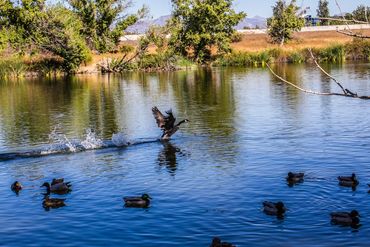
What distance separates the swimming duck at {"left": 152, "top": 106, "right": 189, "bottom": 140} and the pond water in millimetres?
490

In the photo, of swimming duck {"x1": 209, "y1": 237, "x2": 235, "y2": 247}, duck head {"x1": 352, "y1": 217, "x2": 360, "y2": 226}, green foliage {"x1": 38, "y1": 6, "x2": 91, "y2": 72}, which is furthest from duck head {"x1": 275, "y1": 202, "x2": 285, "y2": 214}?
green foliage {"x1": 38, "y1": 6, "x2": 91, "y2": 72}

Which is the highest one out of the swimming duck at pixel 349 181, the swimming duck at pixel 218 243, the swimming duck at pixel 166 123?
the swimming duck at pixel 166 123

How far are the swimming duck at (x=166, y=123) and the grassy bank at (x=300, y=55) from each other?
6250cm

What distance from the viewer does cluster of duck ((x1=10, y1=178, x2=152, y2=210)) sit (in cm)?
1797

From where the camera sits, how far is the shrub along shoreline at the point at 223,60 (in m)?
85.9

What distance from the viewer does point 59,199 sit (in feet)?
61.0

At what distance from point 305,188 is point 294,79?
42513 millimetres

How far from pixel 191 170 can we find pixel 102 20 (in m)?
74.6

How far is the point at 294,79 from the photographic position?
199 feet

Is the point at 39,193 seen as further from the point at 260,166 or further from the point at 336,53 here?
the point at 336,53

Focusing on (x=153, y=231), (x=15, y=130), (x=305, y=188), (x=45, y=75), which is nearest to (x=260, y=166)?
(x=305, y=188)

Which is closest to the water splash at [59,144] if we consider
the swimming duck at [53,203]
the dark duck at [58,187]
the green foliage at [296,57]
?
the dark duck at [58,187]

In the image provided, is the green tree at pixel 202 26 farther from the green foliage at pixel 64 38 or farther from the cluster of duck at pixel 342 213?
the cluster of duck at pixel 342 213

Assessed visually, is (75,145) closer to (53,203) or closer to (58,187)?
(58,187)
